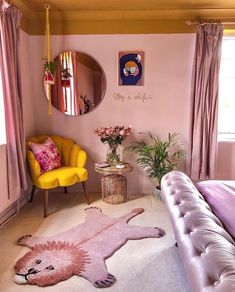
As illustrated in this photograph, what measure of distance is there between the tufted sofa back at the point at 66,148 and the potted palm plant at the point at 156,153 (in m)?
0.73

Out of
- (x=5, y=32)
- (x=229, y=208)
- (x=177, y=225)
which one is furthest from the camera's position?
(x=5, y=32)

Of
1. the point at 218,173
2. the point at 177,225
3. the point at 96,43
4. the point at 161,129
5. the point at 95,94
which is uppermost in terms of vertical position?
the point at 96,43

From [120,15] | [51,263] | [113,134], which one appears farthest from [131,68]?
[51,263]

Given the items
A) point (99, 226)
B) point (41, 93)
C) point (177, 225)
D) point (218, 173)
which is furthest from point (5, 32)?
point (218, 173)

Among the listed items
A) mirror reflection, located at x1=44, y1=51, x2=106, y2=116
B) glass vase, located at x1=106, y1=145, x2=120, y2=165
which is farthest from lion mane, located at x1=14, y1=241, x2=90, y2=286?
mirror reflection, located at x1=44, y1=51, x2=106, y2=116

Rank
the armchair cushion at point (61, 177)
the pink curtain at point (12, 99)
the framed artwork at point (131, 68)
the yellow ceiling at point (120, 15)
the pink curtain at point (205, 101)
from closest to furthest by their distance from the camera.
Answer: the pink curtain at point (12, 99)
the armchair cushion at point (61, 177)
the yellow ceiling at point (120, 15)
the pink curtain at point (205, 101)
the framed artwork at point (131, 68)

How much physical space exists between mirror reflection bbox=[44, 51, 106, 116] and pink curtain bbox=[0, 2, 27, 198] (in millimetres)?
757

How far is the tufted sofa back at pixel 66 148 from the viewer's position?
3.57 metres

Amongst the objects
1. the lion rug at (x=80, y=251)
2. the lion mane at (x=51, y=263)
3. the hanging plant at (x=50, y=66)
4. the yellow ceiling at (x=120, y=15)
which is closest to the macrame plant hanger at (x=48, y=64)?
the hanging plant at (x=50, y=66)

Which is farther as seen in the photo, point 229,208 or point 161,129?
point 161,129

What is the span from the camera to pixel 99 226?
2.80 meters

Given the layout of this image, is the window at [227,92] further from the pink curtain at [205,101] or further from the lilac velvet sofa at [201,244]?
the lilac velvet sofa at [201,244]

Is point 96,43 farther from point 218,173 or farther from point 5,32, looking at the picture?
point 218,173

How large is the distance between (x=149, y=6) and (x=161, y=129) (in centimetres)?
154
